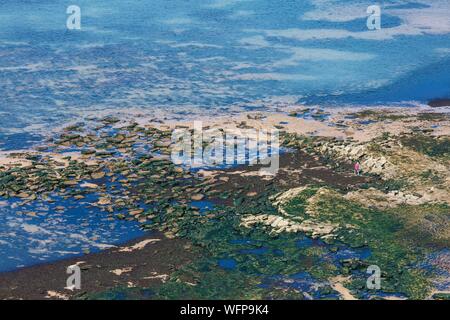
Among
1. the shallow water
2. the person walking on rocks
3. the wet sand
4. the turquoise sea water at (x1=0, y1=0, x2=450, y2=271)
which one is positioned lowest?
the wet sand

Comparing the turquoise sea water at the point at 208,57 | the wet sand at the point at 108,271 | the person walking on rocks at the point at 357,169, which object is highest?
the turquoise sea water at the point at 208,57

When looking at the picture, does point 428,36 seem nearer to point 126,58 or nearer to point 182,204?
point 126,58

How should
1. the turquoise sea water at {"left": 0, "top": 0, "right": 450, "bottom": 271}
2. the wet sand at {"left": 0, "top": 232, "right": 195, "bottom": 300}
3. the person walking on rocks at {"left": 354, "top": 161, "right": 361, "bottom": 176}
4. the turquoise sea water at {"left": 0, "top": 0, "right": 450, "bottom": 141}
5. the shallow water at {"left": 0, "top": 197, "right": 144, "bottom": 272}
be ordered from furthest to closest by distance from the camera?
the turquoise sea water at {"left": 0, "top": 0, "right": 450, "bottom": 141} < the turquoise sea water at {"left": 0, "top": 0, "right": 450, "bottom": 271} < the person walking on rocks at {"left": 354, "top": 161, "right": 361, "bottom": 176} < the shallow water at {"left": 0, "top": 197, "right": 144, "bottom": 272} < the wet sand at {"left": 0, "top": 232, "right": 195, "bottom": 300}

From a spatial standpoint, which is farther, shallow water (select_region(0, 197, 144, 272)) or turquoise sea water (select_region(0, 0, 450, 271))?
turquoise sea water (select_region(0, 0, 450, 271))

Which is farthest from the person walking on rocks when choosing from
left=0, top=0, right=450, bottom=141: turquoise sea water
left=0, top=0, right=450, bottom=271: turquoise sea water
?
left=0, top=0, right=450, bottom=141: turquoise sea water

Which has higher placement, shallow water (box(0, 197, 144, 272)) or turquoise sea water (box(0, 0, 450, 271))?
turquoise sea water (box(0, 0, 450, 271))

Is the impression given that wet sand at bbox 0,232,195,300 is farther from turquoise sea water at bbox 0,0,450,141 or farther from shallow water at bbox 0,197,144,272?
turquoise sea water at bbox 0,0,450,141

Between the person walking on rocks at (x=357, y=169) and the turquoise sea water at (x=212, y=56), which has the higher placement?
the turquoise sea water at (x=212, y=56)

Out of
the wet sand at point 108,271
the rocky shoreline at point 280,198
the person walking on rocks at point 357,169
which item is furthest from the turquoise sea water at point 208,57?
the person walking on rocks at point 357,169

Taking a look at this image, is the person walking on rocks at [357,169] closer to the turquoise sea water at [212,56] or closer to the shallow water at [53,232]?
the turquoise sea water at [212,56]

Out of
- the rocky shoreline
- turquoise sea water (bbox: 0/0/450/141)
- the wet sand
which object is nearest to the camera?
the wet sand
